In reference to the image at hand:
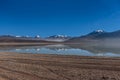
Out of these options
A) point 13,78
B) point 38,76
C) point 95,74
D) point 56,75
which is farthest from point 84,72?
point 13,78

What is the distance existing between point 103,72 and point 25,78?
6.06m

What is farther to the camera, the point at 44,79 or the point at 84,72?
the point at 84,72

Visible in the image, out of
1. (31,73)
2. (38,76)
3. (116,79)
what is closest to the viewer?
(116,79)

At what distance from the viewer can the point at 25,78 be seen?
15.5 meters

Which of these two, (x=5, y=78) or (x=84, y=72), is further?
(x=84, y=72)

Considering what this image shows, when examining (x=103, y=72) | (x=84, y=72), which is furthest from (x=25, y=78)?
(x=103, y=72)

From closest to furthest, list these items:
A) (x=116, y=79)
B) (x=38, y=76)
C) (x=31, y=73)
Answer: (x=116, y=79), (x=38, y=76), (x=31, y=73)

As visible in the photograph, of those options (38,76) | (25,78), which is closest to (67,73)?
(38,76)

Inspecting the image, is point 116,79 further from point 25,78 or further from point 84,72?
point 25,78

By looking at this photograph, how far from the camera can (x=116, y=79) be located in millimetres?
15133

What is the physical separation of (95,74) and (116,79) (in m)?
2.01

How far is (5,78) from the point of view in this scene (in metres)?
15.5

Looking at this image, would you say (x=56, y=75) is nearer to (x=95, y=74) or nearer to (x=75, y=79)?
(x=75, y=79)

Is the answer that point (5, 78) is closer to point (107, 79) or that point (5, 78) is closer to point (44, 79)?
point (44, 79)
